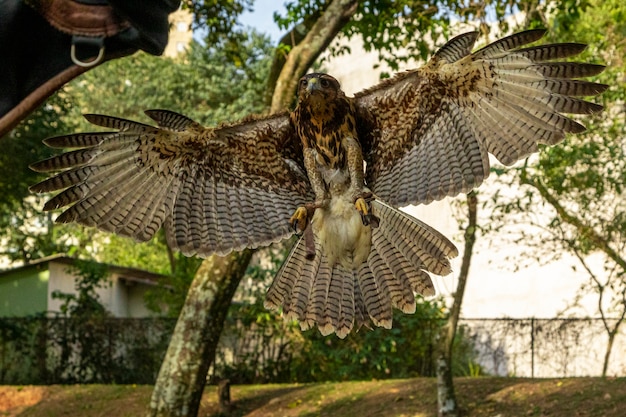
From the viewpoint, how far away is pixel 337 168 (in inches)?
190

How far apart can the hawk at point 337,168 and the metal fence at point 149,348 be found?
8.56 metres

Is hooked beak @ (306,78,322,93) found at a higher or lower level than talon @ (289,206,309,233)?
higher

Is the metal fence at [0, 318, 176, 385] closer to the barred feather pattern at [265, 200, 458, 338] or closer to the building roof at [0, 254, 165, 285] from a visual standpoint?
the building roof at [0, 254, 165, 285]

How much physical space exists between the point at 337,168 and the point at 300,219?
824 millimetres

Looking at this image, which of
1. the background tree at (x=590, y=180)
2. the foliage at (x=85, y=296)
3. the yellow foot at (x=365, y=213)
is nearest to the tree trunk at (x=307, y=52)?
the background tree at (x=590, y=180)

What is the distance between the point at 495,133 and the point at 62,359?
11821 millimetres

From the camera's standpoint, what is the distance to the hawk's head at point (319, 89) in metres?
4.59

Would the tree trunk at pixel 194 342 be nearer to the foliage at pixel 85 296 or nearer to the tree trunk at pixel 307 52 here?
the tree trunk at pixel 307 52

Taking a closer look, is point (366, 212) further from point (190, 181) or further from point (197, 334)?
point (197, 334)

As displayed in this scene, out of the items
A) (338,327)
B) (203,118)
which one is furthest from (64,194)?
(203,118)

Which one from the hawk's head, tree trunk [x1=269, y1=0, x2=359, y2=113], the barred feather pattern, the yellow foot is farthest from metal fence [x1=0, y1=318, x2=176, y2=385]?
the yellow foot

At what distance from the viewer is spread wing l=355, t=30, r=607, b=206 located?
4578 mm

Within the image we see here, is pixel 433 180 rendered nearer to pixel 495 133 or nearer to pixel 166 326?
pixel 495 133

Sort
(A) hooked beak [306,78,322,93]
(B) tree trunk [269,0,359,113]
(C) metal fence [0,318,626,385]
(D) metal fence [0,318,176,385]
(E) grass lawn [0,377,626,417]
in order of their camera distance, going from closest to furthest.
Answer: (A) hooked beak [306,78,322,93]
(B) tree trunk [269,0,359,113]
(E) grass lawn [0,377,626,417]
(C) metal fence [0,318,626,385]
(D) metal fence [0,318,176,385]
